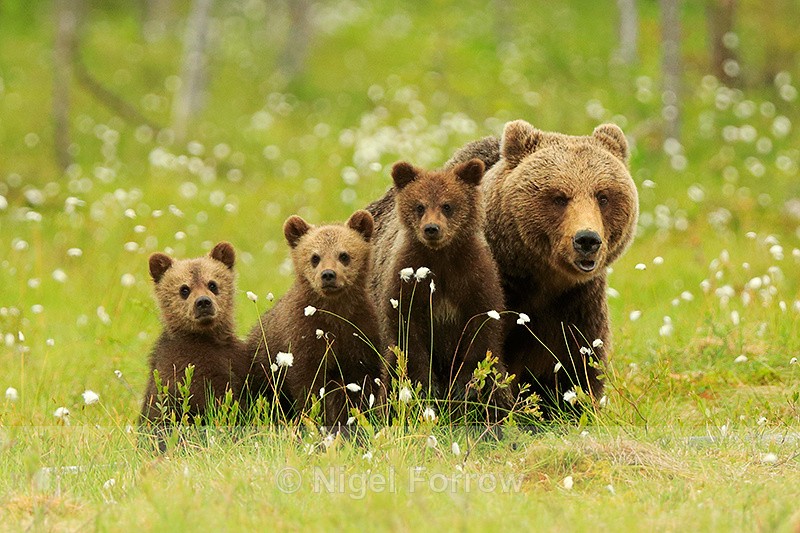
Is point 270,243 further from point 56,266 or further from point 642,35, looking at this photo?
point 642,35

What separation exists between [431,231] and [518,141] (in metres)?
1.01

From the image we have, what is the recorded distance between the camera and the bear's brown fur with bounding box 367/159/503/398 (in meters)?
5.87

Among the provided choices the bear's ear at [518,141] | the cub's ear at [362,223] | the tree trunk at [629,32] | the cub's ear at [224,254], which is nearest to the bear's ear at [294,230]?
the cub's ear at [362,223]

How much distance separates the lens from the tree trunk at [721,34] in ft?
63.8

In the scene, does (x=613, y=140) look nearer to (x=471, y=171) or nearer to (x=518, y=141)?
(x=518, y=141)

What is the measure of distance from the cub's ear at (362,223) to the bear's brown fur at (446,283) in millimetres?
249

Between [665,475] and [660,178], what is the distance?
1015cm

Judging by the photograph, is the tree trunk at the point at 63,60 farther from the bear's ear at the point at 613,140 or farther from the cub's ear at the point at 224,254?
the bear's ear at the point at 613,140

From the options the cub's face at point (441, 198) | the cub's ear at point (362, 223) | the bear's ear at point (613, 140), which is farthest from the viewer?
the bear's ear at point (613, 140)

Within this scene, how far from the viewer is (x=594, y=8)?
32.5 meters

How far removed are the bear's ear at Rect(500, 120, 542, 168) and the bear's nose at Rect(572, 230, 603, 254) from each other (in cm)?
80

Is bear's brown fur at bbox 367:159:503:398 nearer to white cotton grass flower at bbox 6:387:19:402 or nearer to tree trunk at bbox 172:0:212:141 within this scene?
white cotton grass flower at bbox 6:387:19:402

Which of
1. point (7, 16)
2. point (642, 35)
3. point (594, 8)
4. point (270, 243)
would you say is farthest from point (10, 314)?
point (594, 8)

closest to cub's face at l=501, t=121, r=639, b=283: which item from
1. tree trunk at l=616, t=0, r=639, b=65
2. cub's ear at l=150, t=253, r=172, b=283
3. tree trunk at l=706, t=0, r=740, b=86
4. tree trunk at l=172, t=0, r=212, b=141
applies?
cub's ear at l=150, t=253, r=172, b=283
